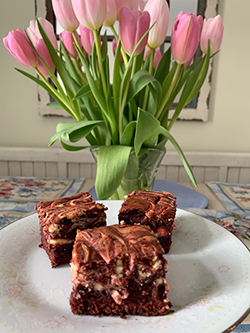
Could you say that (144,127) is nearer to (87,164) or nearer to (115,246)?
(115,246)

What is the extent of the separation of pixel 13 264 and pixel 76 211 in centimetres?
16

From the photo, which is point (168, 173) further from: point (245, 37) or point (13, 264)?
point (13, 264)

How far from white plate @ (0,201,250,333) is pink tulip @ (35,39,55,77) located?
1.25 feet

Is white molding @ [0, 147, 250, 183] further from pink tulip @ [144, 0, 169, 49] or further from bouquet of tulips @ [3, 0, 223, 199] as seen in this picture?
pink tulip @ [144, 0, 169, 49]

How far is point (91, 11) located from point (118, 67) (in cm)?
17

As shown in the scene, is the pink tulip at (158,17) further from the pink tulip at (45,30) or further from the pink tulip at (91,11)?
the pink tulip at (45,30)

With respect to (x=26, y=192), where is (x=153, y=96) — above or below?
above

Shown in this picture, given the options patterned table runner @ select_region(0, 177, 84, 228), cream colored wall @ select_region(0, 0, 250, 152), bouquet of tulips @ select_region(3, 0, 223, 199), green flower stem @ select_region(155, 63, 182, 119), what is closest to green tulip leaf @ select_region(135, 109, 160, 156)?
bouquet of tulips @ select_region(3, 0, 223, 199)

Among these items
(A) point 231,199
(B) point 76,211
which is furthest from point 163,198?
(A) point 231,199

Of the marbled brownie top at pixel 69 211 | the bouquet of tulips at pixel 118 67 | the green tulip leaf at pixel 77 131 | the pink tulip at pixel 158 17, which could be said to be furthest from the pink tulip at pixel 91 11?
the marbled brownie top at pixel 69 211

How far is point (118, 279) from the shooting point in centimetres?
52

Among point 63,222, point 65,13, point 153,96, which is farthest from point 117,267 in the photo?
point 65,13

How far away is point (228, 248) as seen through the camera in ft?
2.10

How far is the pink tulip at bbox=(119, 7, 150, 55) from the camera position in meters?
0.64
